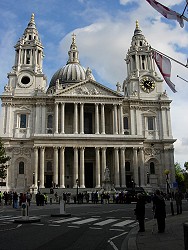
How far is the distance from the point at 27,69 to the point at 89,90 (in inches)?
539

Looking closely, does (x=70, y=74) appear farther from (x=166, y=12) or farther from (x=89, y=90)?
(x=166, y=12)

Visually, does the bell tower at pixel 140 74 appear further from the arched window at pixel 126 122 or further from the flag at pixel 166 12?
the flag at pixel 166 12

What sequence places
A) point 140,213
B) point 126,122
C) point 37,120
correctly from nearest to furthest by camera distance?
1. point 140,213
2. point 37,120
3. point 126,122

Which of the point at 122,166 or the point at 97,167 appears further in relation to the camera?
the point at 122,166

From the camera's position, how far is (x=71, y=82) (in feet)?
250

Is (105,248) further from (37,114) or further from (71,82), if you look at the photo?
(71,82)

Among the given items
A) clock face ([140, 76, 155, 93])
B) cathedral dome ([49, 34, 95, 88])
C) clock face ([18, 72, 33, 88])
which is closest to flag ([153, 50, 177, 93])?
clock face ([18, 72, 33, 88])

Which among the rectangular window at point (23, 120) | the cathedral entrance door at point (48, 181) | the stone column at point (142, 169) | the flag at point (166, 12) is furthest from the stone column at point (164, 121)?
the flag at point (166, 12)

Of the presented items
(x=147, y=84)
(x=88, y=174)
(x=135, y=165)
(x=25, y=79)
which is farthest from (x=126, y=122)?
(x=25, y=79)

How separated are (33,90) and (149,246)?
53876 mm

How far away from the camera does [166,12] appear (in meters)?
13.4

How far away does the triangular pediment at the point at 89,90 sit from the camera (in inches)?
2290

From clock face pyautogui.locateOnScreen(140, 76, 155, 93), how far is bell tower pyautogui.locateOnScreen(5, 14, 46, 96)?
20.5m

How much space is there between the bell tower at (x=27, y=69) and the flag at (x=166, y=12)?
157ft
